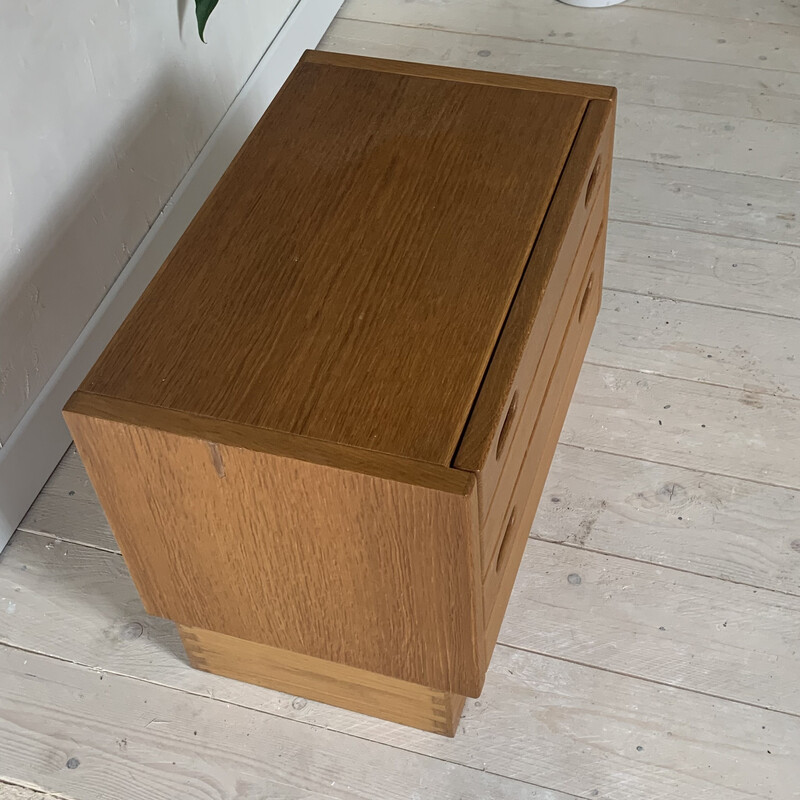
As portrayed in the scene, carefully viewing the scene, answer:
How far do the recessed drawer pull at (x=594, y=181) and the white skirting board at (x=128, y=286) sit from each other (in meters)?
0.68

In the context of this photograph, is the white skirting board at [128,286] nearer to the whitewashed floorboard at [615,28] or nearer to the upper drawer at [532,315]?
the whitewashed floorboard at [615,28]

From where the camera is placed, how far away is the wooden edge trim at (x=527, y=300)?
0.82 m

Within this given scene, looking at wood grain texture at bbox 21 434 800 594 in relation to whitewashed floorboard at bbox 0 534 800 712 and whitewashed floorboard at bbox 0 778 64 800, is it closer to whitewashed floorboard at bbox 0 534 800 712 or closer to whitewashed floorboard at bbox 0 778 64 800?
whitewashed floorboard at bbox 0 534 800 712

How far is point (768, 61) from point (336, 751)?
1.54 metres

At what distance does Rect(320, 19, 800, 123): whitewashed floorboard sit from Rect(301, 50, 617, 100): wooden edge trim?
2.55ft

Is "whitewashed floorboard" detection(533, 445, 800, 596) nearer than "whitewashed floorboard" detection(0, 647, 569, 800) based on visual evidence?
No

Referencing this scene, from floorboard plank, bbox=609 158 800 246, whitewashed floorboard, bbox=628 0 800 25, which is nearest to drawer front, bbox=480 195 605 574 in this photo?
floorboard plank, bbox=609 158 800 246

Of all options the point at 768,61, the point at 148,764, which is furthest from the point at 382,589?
the point at 768,61

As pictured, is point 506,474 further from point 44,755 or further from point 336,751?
point 44,755

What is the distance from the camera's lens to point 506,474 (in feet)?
3.15

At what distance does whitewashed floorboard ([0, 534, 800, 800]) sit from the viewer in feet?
3.51

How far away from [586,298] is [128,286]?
65 centimetres

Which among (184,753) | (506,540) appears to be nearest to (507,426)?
(506,540)

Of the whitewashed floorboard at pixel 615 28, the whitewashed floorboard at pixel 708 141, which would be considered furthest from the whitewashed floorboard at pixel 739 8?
the whitewashed floorboard at pixel 708 141
